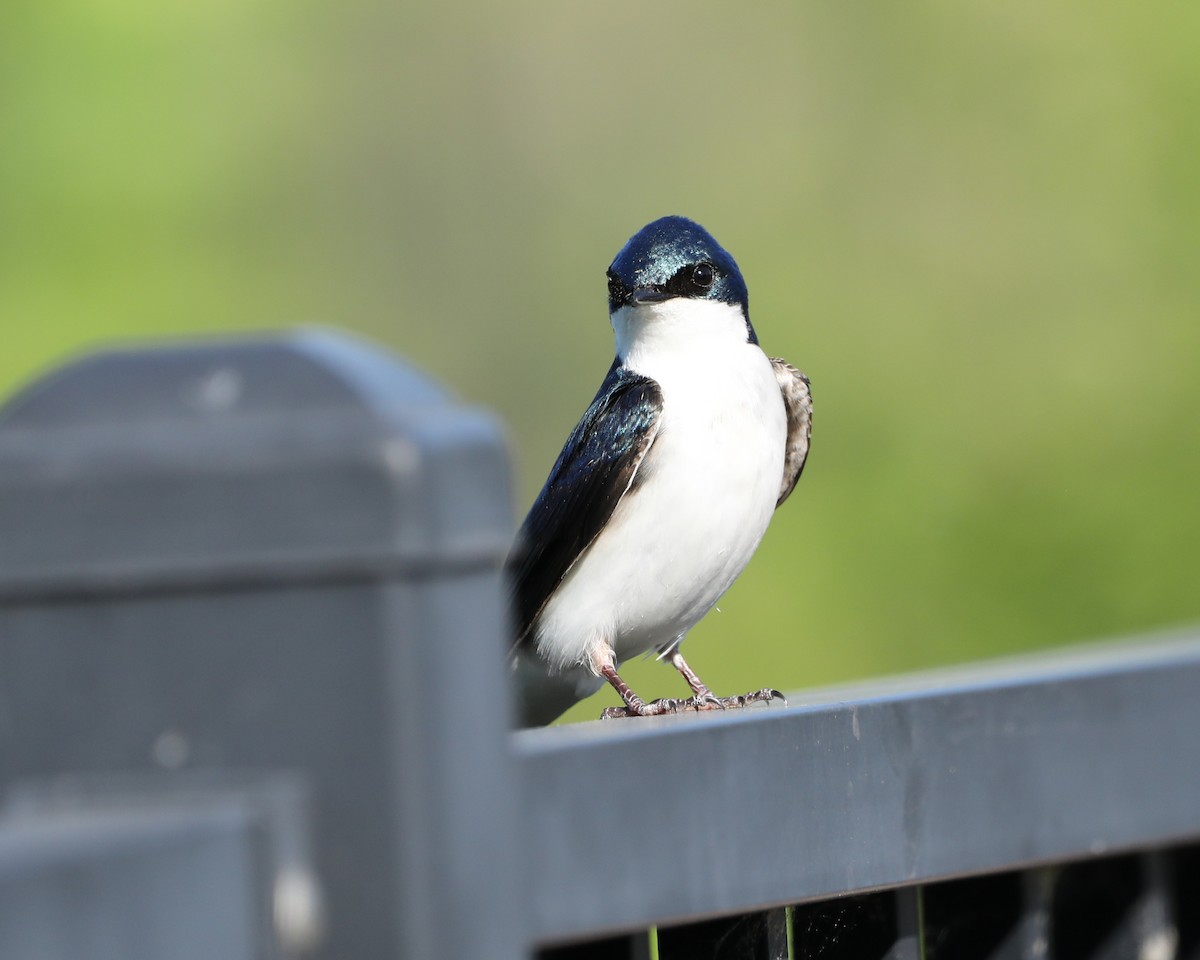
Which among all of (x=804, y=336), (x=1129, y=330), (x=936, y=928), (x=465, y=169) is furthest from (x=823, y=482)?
(x=936, y=928)

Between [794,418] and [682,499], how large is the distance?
0.37 metres

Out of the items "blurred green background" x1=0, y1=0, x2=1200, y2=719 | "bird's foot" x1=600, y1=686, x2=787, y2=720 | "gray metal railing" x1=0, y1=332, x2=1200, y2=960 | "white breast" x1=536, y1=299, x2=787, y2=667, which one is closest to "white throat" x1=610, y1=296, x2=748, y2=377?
"white breast" x1=536, y1=299, x2=787, y2=667

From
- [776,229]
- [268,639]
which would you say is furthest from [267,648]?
[776,229]

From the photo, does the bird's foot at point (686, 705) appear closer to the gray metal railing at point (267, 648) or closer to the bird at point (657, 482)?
the bird at point (657, 482)

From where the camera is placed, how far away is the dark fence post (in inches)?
32.9

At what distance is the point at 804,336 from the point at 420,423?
7.76 m

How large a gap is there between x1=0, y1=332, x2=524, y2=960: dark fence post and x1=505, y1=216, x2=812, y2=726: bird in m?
1.94

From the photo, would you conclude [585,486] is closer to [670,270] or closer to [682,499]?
[682,499]

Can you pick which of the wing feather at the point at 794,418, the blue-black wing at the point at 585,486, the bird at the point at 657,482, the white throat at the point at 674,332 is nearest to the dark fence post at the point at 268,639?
the bird at the point at 657,482

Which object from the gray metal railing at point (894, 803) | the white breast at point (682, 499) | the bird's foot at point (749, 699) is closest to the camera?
the gray metal railing at point (894, 803)

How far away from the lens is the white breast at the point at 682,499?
2.96m

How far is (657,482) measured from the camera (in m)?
2.97

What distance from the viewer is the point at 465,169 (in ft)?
31.1

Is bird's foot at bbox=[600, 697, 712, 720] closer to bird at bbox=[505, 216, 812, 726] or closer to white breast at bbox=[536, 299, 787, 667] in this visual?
bird at bbox=[505, 216, 812, 726]
